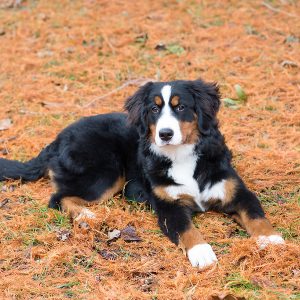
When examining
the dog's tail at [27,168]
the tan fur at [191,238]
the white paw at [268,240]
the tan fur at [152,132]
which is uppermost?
the tan fur at [152,132]

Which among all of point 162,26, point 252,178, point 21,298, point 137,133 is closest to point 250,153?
point 252,178

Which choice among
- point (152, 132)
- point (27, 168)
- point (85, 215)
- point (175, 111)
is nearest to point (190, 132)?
point (175, 111)

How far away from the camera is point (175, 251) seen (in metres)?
4.29

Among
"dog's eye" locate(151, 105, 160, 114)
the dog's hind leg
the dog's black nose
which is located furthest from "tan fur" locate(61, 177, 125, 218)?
the dog's black nose

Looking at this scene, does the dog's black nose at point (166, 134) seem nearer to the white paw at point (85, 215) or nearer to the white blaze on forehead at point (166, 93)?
the white blaze on forehead at point (166, 93)

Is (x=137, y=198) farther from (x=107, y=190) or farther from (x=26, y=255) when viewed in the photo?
(x=26, y=255)

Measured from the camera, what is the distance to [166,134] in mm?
4500

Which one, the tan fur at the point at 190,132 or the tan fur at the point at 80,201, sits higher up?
the tan fur at the point at 190,132

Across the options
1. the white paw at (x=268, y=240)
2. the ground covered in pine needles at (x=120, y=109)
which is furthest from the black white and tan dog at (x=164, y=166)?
the ground covered in pine needles at (x=120, y=109)

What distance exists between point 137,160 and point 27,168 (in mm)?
1099

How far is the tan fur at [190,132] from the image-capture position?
465 cm

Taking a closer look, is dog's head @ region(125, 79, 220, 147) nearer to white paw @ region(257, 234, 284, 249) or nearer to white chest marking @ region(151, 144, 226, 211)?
white chest marking @ region(151, 144, 226, 211)

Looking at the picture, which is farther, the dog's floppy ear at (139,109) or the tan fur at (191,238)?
the dog's floppy ear at (139,109)

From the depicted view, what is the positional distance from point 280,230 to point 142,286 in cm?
130
